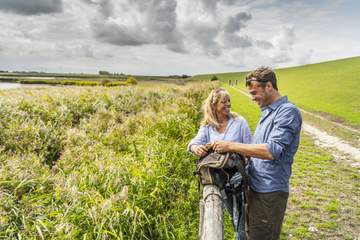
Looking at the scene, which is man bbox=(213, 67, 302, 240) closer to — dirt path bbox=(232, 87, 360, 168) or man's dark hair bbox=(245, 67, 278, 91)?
man's dark hair bbox=(245, 67, 278, 91)

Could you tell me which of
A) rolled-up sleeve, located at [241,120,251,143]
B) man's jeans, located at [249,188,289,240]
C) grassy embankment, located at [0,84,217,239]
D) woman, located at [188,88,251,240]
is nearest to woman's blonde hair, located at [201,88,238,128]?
woman, located at [188,88,251,240]

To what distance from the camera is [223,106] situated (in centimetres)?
334

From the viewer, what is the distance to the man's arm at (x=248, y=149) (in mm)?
2336

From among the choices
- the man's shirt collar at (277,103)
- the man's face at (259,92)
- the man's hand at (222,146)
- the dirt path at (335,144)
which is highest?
the man's face at (259,92)

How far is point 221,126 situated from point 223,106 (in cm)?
26

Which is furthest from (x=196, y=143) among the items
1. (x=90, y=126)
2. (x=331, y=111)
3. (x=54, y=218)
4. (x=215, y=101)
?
(x=331, y=111)

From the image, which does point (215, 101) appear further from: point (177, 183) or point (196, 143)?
point (177, 183)

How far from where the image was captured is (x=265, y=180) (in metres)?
2.58

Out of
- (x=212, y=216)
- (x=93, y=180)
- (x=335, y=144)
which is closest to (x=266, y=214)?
(x=212, y=216)

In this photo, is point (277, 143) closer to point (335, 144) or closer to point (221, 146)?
point (221, 146)

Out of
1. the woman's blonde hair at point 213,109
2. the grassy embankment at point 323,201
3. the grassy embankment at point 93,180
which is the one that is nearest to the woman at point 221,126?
the woman's blonde hair at point 213,109

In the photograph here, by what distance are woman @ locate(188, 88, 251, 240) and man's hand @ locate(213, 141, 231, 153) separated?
529 mm

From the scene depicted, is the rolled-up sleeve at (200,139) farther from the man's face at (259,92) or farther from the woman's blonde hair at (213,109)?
the man's face at (259,92)

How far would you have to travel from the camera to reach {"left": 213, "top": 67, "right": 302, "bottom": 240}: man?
2340 millimetres
